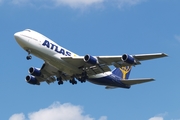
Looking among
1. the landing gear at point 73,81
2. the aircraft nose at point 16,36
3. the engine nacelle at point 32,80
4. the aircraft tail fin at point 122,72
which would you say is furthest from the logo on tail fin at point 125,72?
the aircraft nose at point 16,36

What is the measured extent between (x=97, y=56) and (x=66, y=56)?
13.5ft

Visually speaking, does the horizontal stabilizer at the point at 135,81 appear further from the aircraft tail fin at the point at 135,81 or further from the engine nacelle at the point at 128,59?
the engine nacelle at the point at 128,59

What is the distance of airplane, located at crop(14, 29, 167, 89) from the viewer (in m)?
60.4

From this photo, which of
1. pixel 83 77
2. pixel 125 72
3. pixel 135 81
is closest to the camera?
pixel 83 77

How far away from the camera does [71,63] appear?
205 feet

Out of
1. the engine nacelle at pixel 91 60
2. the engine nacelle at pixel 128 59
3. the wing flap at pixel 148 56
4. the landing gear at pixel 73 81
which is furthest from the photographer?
the landing gear at pixel 73 81

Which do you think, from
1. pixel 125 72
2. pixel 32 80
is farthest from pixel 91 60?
pixel 125 72

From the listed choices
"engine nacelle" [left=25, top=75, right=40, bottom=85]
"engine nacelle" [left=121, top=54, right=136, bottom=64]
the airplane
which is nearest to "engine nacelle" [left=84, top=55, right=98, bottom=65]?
the airplane

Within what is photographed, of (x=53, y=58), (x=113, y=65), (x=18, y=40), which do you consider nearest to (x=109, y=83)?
(x=113, y=65)

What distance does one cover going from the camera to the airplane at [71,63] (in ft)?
198

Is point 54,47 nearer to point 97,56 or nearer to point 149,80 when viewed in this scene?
point 97,56

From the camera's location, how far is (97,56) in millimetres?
61781

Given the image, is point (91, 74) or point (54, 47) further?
point (91, 74)

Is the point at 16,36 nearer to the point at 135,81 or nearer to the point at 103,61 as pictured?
the point at 103,61
